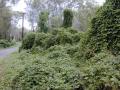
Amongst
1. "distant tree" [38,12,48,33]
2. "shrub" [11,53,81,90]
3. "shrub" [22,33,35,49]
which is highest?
"distant tree" [38,12,48,33]

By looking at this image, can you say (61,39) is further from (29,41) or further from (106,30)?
(106,30)

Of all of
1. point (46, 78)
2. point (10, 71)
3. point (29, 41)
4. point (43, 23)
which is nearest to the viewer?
point (46, 78)

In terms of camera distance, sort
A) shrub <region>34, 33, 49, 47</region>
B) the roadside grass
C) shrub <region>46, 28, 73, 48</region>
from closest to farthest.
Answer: the roadside grass
shrub <region>46, 28, 73, 48</region>
shrub <region>34, 33, 49, 47</region>

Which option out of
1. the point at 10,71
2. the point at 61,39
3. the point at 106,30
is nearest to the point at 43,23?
the point at 61,39

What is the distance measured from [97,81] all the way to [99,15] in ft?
16.2

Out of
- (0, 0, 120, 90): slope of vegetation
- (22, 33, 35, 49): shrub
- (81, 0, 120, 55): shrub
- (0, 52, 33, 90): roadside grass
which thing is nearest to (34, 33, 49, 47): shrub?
(22, 33, 35, 49): shrub

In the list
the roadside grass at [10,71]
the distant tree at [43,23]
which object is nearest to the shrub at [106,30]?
the roadside grass at [10,71]

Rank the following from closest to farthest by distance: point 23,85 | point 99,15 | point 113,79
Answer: point 113,79
point 23,85
point 99,15

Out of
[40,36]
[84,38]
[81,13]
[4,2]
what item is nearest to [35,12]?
[4,2]

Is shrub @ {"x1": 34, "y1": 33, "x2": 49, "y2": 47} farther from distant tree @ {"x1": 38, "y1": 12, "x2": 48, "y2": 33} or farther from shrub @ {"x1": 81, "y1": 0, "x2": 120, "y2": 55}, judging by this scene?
shrub @ {"x1": 81, "y1": 0, "x2": 120, "y2": 55}

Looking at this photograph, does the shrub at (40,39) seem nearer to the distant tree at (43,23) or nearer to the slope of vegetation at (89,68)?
the distant tree at (43,23)

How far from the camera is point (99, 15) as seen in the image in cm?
1002

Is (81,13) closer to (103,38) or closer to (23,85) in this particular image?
(103,38)

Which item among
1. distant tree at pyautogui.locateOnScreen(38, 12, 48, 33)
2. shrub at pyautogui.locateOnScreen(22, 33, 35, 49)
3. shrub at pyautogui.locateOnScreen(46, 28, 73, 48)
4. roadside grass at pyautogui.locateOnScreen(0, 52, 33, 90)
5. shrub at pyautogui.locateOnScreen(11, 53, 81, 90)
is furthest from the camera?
distant tree at pyautogui.locateOnScreen(38, 12, 48, 33)
